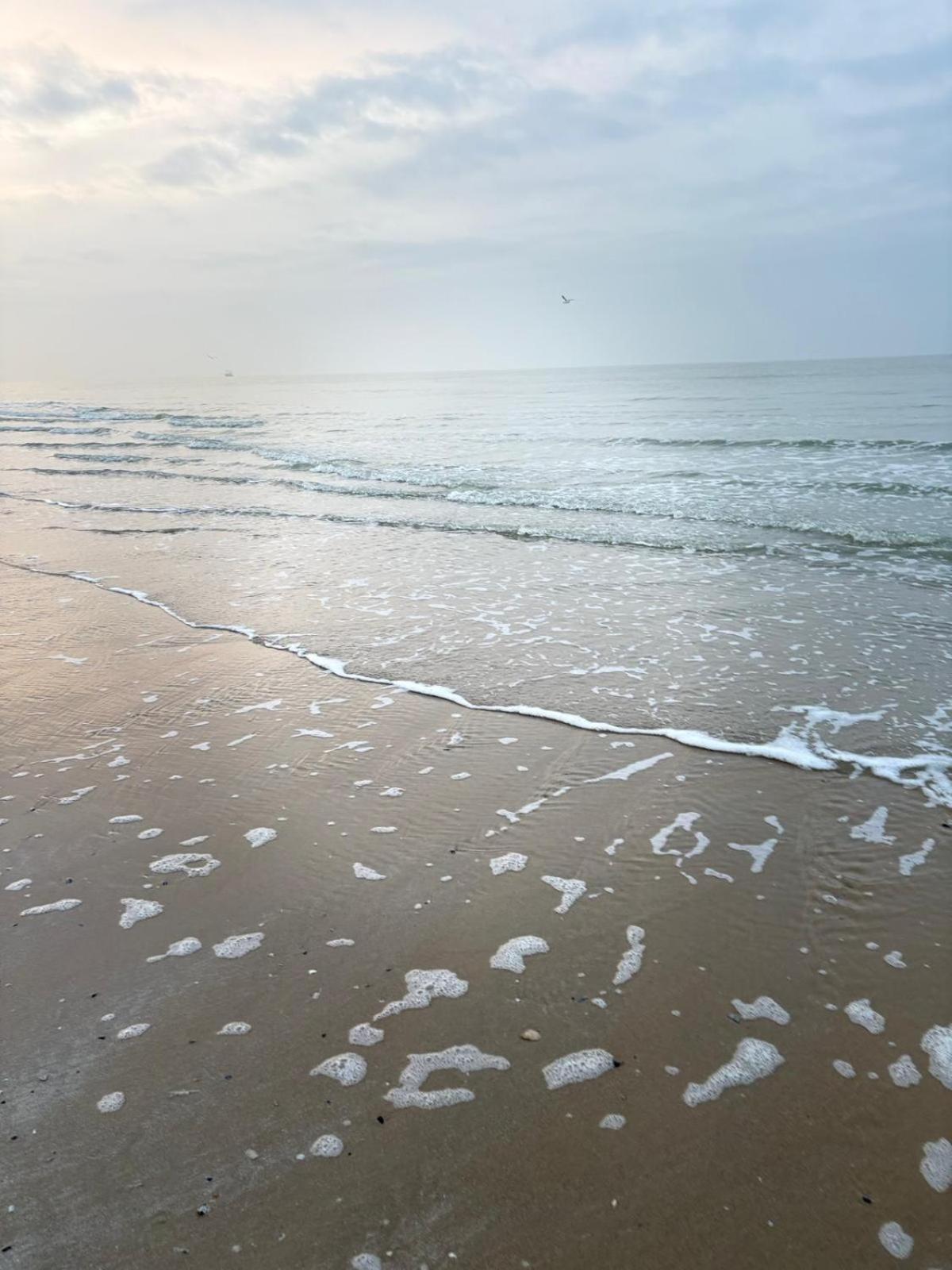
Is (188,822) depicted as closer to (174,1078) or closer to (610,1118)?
(174,1078)

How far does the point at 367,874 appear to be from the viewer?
382 centimetres

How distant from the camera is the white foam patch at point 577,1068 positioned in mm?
2598

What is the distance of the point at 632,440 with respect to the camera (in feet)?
85.3

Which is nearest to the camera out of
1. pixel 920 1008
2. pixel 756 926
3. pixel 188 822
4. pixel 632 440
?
pixel 920 1008

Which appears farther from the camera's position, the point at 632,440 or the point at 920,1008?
the point at 632,440

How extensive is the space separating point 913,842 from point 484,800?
215cm

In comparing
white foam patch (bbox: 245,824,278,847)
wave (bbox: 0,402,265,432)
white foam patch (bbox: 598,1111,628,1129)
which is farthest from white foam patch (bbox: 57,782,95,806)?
wave (bbox: 0,402,265,432)

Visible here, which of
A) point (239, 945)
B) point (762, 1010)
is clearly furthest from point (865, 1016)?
point (239, 945)

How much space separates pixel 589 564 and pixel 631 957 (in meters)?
7.74

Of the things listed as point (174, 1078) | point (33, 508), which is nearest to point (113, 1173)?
point (174, 1078)

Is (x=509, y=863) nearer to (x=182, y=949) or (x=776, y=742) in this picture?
(x=182, y=949)

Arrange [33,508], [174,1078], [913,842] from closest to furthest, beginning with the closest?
[174,1078] < [913,842] < [33,508]

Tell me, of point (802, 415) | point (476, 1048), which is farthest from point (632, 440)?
point (476, 1048)

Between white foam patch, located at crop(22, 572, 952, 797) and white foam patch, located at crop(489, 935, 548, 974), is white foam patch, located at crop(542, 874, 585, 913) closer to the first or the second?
white foam patch, located at crop(489, 935, 548, 974)
